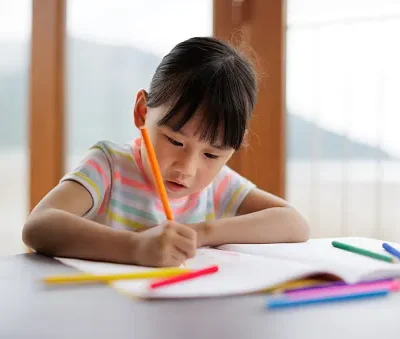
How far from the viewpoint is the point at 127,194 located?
965mm

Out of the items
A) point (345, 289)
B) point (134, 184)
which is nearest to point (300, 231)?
point (134, 184)

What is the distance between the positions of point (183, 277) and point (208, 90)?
0.36 m

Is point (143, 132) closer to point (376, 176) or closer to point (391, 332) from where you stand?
point (391, 332)

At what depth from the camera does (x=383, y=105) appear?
1580 millimetres

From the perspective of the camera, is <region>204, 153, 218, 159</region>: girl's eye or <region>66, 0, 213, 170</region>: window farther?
<region>66, 0, 213, 170</region>: window

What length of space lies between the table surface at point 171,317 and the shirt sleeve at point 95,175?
36 cm

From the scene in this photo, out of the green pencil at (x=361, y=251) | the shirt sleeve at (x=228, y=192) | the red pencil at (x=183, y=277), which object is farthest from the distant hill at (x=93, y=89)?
the red pencil at (x=183, y=277)

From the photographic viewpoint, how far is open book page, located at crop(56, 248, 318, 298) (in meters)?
0.49

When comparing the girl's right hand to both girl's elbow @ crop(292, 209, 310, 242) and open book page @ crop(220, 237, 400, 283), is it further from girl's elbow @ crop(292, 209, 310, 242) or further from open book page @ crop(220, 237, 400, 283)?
girl's elbow @ crop(292, 209, 310, 242)

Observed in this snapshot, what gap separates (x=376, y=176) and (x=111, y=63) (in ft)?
3.07

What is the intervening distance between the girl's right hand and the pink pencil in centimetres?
17

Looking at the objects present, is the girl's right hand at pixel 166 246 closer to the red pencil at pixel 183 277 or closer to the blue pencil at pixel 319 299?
the red pencil at pixel 183 277

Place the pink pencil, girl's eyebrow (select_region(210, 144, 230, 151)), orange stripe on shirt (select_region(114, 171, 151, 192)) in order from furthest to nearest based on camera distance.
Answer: orange stripe on shirt (select_region(114, 171, 151, 192))
girl's eyebrow (select_region(210, 144, 230, 151))
the pink pencil

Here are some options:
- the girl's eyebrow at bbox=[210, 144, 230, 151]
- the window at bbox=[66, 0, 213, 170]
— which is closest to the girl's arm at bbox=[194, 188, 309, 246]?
the girl's eyebrow at bbox=[210, 144, 230, 151]
